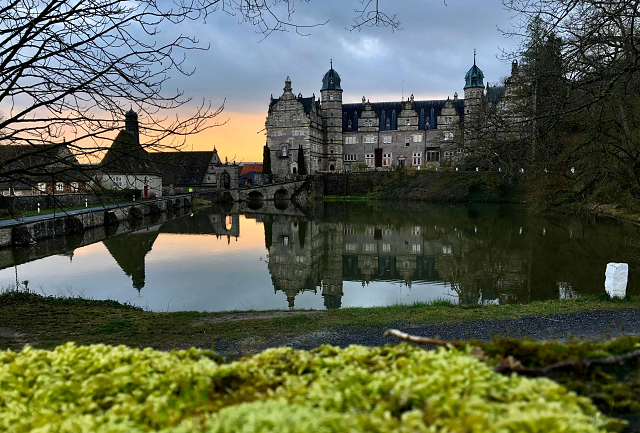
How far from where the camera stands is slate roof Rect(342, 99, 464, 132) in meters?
58.3

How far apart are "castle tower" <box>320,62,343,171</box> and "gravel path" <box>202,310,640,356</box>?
2123 inches

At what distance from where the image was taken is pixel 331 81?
58219mm

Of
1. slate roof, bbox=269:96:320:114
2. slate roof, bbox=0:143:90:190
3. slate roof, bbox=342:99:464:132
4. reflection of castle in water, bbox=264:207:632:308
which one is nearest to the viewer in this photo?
slate roof, bbox=0:143:90:190

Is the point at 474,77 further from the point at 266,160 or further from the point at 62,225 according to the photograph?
the point at 62,225

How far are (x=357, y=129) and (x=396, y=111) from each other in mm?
5388

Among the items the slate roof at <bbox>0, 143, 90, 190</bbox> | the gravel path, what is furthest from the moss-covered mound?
the gravel path

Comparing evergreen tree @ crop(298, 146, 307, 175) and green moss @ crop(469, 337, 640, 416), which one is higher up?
evergreen tree @ crop(298, 146, 307, 175)

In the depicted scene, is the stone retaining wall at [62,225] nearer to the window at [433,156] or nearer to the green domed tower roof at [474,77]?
the window at [433,156]

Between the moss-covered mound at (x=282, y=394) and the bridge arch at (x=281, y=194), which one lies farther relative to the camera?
the bridge arch at (x=281, y=194)

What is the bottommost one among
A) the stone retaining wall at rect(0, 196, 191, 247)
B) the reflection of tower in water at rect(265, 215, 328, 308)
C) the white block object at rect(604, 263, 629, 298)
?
the reflection of tower in water at rect(265, 215, 328, 308)

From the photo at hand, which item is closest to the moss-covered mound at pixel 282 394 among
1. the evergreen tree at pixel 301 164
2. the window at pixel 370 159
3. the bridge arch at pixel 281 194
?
the bridge arch at pixel 281 194

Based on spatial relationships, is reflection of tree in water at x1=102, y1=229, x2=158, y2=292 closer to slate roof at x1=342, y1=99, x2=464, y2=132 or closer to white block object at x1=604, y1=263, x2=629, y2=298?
white block object at x1=604, y1=263, x2=629, y2=298

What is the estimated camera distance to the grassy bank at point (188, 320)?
7.12m

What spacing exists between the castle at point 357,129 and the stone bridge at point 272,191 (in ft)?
8.09
